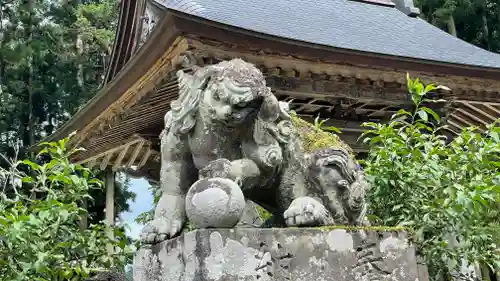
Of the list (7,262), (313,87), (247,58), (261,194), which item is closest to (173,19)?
(247,58)

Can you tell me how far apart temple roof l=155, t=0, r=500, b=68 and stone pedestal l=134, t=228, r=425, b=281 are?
384 cm

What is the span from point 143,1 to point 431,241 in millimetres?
7302

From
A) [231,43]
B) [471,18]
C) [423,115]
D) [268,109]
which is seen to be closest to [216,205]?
[268,109]

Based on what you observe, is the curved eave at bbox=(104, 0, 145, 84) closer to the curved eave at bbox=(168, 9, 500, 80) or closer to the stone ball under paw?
the curved eave at bbox=(168, 9, 500, 80)

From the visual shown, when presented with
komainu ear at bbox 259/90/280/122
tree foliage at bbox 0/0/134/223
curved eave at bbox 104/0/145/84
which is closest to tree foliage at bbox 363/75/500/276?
komainu ear at bbox 259/90/280/122

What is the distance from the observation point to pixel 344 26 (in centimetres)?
803

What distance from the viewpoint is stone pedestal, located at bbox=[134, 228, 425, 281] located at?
200 cm

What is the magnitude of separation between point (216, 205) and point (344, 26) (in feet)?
21.1

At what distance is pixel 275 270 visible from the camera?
2.08 metres

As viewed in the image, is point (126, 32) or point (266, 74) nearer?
point (266, 74)

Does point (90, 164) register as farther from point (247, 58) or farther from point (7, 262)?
point (7, 262)

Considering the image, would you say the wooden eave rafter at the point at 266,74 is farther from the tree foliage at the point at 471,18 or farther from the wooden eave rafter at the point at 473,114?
the tree foliage at the point at 471,18

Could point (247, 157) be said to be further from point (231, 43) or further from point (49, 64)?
point (49, 64)

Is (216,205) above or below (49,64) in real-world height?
below
